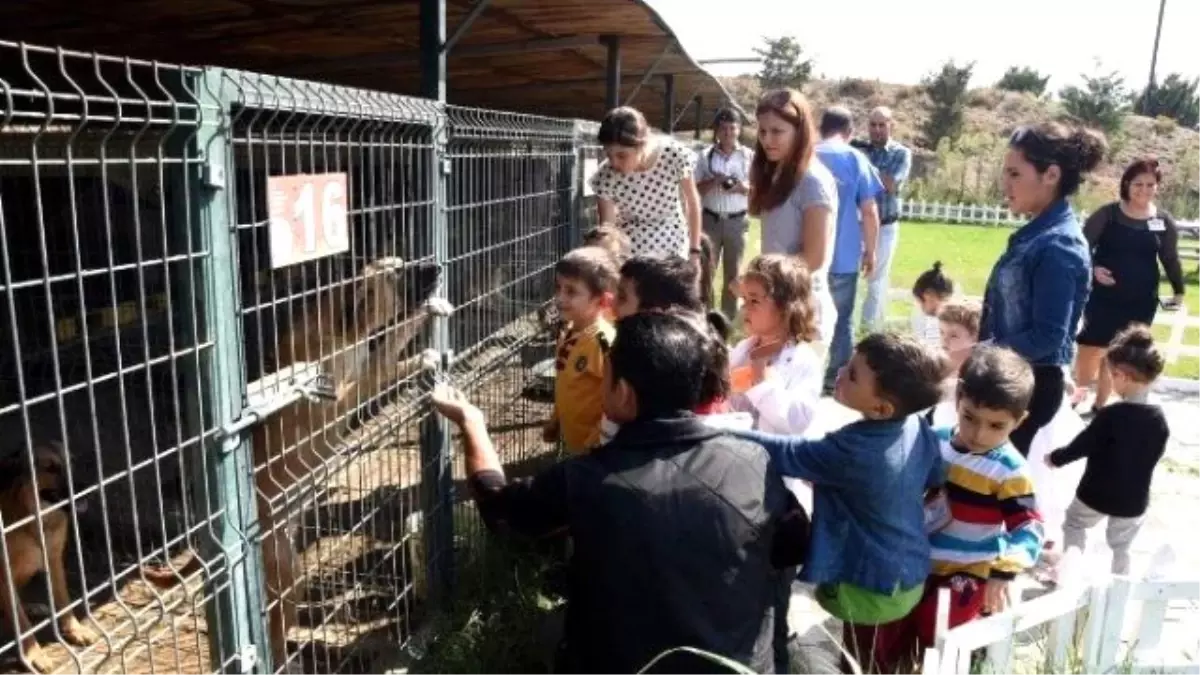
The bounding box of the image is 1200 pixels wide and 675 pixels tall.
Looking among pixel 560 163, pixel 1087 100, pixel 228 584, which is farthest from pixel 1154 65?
pixel 228 584

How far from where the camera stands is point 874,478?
8.45 ft

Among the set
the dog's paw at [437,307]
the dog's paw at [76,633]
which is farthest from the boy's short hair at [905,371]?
the dog's paw at [76,633]

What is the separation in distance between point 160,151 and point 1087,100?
170ft

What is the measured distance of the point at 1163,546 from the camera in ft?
9.62

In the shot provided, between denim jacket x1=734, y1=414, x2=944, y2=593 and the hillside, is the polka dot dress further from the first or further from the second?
the hillside

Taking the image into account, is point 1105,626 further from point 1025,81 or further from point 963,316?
point 1025,81

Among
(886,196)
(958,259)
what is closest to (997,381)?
(886,196)

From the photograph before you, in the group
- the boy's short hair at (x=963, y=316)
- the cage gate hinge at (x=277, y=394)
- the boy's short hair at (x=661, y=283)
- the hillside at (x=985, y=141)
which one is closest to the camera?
the cage gate hinge at (x=277, y=394)

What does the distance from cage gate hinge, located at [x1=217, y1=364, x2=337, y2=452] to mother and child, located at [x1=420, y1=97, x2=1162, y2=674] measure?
0.36 metres

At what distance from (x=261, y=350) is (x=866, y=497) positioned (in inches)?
64.4

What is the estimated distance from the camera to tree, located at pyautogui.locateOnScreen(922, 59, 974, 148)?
4597cm

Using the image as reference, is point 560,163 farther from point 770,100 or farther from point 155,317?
point 155,317

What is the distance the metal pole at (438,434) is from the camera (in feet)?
10.5

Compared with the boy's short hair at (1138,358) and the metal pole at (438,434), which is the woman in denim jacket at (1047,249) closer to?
the boy's short hair at (1138,358)
